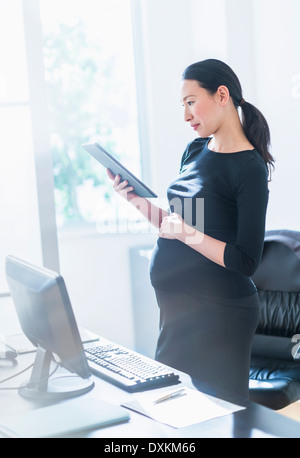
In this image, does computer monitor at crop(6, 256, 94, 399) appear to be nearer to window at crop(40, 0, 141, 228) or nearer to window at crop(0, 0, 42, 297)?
window at crop(0, 0, 42, 297)

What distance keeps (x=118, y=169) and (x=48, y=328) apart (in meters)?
0.76

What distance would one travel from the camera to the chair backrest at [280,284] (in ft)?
9.41

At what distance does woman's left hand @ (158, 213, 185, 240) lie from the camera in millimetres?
1853

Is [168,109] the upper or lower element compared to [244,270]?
upper

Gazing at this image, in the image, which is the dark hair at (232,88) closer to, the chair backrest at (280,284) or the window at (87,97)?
the chair backrest at (280,284)

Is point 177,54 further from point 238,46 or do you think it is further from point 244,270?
point 244,270

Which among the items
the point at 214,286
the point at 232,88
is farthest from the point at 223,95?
the point at 214,286

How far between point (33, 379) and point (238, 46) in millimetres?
2670

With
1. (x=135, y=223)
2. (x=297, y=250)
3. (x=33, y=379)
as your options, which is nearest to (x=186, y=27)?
(x=135, y=223)

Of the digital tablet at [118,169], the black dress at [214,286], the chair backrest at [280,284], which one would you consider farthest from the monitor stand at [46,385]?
the chair backrest at [280,284]

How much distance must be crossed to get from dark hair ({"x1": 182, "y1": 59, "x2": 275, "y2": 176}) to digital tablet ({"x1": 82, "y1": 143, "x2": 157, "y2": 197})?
0.36 metres

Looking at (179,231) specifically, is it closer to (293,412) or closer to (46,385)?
(46,385)

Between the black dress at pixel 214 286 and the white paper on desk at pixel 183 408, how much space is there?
39 centimetres

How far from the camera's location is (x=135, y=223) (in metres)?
4.11
